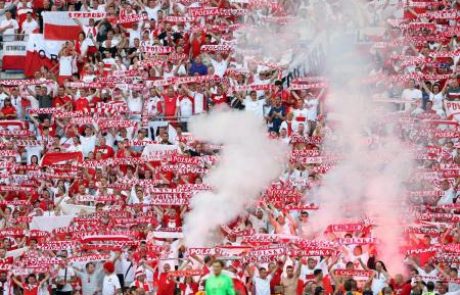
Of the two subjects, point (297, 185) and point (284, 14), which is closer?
point (297, 185)

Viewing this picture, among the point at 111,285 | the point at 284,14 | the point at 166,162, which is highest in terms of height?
the point at 284,14

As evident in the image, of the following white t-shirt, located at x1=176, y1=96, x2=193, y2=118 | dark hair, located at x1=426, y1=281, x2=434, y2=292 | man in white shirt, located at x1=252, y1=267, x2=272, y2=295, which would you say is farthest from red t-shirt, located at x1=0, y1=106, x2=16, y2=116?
dark hair, located at x1=426, y1=281, x2=434, y2=292

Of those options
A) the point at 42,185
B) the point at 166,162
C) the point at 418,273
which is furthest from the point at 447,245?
the point at 42,185

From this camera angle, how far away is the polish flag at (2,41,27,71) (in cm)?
3388

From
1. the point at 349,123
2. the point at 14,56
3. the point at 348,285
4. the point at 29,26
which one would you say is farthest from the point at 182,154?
the point at 29,26

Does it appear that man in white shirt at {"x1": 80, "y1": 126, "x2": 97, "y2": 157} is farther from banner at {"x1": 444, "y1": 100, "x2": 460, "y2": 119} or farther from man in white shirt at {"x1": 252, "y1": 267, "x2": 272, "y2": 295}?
man in white shirt at {"x1": 252, "y1": 267, "x2": 272, "y2": 295}

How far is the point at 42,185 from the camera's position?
30000mm

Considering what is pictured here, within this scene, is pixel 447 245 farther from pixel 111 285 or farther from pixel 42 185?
pixel 42 185

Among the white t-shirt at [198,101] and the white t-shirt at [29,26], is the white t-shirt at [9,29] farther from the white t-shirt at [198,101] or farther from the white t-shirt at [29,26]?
the white t-shirt at [198,101]

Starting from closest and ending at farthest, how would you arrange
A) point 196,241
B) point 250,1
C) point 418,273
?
point 418,273 → point 196,241 → point 250,1

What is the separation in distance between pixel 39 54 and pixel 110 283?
8361mm

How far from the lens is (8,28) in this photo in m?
34.3

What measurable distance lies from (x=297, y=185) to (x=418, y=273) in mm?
3843

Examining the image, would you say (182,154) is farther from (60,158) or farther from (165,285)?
(165,285)
